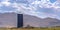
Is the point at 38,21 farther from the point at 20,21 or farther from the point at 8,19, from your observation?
the point at 8,19

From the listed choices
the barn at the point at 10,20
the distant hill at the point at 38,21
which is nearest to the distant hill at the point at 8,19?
the barn at the point at 10,20

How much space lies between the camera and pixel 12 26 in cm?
176

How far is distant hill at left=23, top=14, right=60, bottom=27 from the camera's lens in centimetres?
177

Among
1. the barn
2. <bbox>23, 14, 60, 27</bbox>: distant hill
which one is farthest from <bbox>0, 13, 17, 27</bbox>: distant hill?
<bbox>23, 14, 60, 27</bbox>: distant hill

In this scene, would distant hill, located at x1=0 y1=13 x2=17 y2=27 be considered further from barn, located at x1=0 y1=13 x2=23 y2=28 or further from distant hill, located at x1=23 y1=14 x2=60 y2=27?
distant hill, located at x1=23 y1=14 x2=60 y2=27

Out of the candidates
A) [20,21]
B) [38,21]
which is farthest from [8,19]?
[38,21]

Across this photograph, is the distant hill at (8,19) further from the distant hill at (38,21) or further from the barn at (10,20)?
the distant hill at (38,21)

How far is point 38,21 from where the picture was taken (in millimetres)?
1773

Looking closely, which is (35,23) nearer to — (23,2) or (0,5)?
(23,2)

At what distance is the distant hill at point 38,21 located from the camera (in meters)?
1.77

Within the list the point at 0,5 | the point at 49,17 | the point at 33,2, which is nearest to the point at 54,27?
the point at 49,17

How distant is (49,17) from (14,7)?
46 cm

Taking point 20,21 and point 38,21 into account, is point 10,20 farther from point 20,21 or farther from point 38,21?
point 38,21

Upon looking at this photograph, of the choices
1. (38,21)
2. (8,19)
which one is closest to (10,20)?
(8,19)
